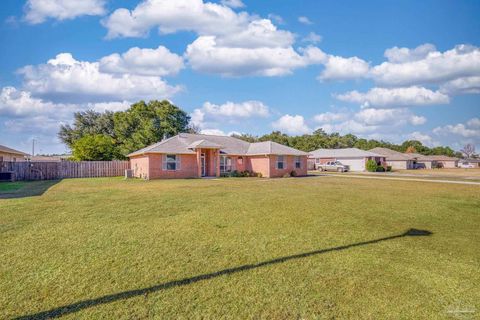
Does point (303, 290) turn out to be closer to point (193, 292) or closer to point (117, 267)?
point (193, 292)

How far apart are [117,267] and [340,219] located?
6.77 meters

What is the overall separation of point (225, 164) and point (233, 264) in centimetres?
2564

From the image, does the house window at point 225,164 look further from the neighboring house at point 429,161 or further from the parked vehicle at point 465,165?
the parked vehicle at point 465,165

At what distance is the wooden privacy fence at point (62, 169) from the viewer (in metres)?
25.8

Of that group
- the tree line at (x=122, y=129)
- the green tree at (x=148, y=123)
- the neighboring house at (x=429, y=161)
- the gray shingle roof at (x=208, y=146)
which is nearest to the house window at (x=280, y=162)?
the gray shingle roof at (x=208, y=146)

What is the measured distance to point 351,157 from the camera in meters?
49.5

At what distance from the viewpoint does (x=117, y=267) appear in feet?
17.7

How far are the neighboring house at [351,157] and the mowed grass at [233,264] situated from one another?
1548 inches

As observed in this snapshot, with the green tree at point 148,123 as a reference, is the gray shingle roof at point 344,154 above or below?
below

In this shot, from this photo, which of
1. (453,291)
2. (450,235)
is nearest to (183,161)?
(450,235)

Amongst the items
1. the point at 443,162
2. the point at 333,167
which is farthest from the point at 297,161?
the point at 443,162

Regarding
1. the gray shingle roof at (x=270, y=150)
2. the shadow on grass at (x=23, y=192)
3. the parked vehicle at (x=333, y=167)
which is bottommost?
the shadow on grass at (x=23, y=192)

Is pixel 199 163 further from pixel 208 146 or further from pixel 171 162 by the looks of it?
pixel 171 162

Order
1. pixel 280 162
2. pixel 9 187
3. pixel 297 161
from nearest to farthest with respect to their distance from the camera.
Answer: pixel 9 187, pixel 280 162, pixel 297 161
